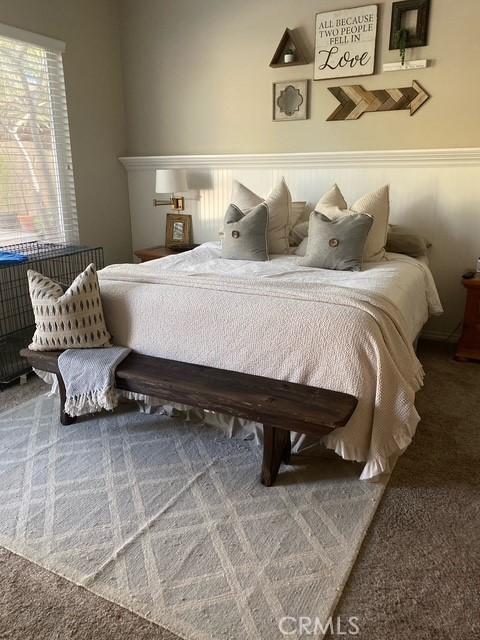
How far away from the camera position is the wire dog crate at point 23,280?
3.32 m

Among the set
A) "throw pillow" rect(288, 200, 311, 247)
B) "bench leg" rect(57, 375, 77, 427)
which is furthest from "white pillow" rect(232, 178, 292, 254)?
"bench leg" rect(57, 375, 77, 427)

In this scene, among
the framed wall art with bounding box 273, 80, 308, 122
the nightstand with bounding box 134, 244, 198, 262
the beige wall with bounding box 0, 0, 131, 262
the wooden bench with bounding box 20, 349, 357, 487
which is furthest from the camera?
the nightstand with bounding box 134, 244, 198, 262

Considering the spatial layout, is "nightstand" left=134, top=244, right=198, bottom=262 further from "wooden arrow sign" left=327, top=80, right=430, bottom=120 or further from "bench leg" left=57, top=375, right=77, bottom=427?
"bench leg" left=57, top=375, right=77, bottom=427

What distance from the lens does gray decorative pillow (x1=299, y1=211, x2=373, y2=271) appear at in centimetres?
279

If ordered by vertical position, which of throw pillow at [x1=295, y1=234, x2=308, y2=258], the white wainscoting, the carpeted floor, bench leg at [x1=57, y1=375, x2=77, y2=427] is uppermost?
the white wainscoting

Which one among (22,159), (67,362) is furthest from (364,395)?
(22,159)

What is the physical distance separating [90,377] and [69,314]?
309 millimetres

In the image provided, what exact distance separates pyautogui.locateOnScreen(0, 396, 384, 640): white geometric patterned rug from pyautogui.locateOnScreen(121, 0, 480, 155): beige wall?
2408 millimetres

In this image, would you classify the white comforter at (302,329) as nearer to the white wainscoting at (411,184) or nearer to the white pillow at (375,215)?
the white pillow at (375,215)

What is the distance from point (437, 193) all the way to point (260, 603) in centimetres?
286

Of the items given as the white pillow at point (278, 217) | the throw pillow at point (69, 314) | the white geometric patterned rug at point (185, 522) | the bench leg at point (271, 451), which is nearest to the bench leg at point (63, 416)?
the white geometric patterned rug at point (185, 522)

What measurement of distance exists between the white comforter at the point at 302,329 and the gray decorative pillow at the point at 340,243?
18 centimetres

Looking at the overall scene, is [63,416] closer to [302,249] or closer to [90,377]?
[90,377]

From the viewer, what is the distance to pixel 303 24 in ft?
11.6
